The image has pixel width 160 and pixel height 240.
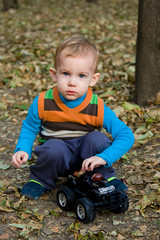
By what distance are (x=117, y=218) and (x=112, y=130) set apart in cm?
74

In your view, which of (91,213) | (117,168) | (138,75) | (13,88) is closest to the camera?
(91,213)

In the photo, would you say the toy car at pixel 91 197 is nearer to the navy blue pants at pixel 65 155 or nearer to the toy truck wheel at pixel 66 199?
the toy truck wheel at pixel 66 199

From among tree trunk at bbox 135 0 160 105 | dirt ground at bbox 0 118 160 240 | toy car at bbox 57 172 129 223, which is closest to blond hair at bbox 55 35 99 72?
toy car at bbox 57 172 129 223

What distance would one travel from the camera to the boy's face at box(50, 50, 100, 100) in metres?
2.82

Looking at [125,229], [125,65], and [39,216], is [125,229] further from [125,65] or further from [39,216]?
[125,65]

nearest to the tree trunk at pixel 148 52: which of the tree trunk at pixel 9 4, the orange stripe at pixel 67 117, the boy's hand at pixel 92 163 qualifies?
the orange stripe at pixel 67 117

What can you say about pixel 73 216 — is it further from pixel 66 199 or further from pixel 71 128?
pixel 71 128

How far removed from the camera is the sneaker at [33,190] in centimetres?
308

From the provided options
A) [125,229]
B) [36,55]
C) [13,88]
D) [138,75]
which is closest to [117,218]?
[125,229]

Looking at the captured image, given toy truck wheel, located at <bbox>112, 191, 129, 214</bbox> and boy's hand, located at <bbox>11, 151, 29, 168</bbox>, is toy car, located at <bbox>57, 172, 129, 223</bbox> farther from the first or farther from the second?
boy's hand, located at <bbox>11, 151, 29, 168</bbox>

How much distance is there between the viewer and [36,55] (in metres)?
7.36

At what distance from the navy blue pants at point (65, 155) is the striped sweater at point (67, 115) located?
94mm

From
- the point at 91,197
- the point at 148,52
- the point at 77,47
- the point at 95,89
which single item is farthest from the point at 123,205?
the point at 95,89

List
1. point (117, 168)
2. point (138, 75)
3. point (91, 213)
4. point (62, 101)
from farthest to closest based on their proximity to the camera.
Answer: point (138, 75), point (117, 168), point (62, 101), point (91, 213)
